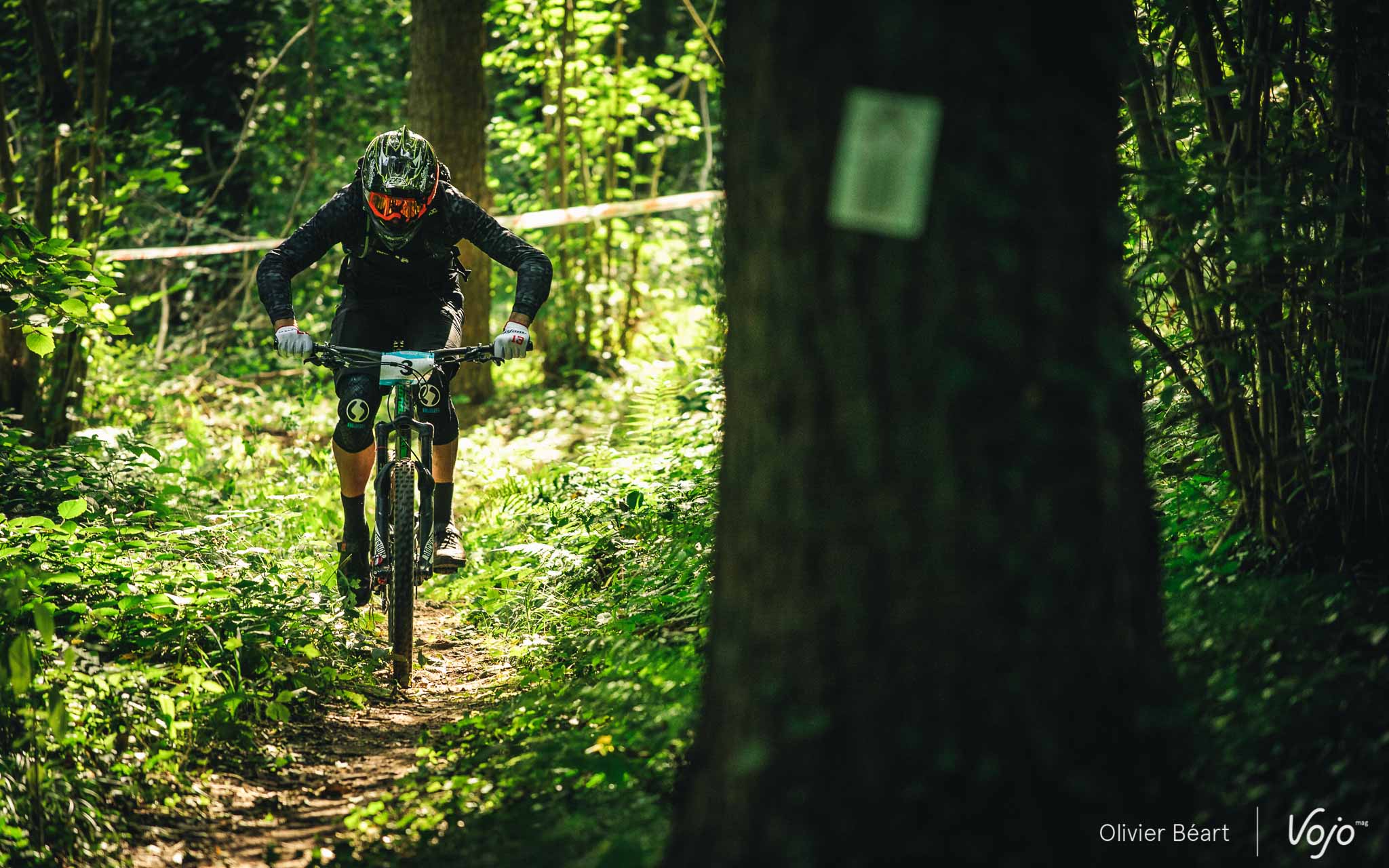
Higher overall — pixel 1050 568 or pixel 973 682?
pixel 1050 568

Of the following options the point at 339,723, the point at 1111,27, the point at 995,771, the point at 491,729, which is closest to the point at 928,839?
the point at 995,771

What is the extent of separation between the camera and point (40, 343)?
178 inches

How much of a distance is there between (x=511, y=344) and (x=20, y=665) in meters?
2.43

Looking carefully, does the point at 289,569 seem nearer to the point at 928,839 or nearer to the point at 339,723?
the point at 339,723

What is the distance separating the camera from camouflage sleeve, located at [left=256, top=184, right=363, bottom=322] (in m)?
5.17

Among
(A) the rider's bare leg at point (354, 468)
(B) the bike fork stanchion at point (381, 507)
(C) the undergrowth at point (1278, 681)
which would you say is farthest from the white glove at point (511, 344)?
(C) the undergrowth at point (1278, 681)

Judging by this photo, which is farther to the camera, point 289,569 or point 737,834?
point 289,569

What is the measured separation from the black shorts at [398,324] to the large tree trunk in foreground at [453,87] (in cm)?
453

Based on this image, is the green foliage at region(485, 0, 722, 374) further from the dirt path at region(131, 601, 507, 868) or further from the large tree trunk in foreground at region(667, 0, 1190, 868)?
the large tree trunk in foreground at region(667, 0, 1190, 868)

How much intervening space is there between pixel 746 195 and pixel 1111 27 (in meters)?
0.77

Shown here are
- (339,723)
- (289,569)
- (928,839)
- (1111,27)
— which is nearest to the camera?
(928,839)

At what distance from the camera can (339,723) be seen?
452 cm

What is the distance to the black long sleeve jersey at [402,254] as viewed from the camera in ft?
17.3

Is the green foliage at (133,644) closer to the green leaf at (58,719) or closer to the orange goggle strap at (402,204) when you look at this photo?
the green leaf at (58,719)
